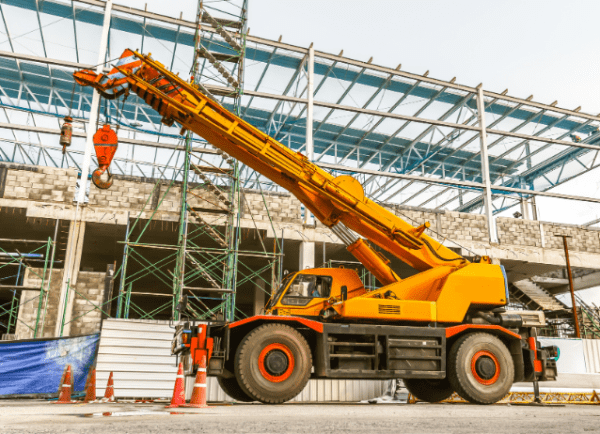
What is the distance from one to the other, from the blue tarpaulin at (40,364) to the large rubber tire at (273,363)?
649 centimetres

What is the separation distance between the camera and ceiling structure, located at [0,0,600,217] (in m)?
20.6

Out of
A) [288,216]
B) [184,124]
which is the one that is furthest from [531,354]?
[288,216]

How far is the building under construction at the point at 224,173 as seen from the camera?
675 inches

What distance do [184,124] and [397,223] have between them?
4.13m

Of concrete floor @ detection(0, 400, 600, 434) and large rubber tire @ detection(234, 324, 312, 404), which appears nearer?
concrete floor @ detection(0, 400, 600, 434)

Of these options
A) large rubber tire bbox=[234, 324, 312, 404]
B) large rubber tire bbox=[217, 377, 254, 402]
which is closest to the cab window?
large rubber tire bbox=[234, 324, 312, 404]

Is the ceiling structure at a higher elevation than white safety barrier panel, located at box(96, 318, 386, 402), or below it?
higher

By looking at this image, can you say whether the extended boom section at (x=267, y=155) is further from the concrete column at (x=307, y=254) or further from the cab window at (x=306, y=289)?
the concrete column at (x=307, y=254)

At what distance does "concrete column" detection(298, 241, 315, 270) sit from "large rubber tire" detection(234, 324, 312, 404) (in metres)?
11.4

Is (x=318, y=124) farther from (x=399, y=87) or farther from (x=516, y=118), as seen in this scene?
(x=516, y=118)

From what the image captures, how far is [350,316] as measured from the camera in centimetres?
834

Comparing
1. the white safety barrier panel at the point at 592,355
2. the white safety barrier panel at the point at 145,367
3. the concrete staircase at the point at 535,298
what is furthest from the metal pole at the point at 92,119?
the concrete staircase at the point at 535,298

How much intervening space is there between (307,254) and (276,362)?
38.4 ft

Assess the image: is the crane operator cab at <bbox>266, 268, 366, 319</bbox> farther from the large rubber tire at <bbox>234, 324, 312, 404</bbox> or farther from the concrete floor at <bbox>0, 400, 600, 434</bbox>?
the concrete floor at <bbox>0, 400, 600, 434</bbox>
